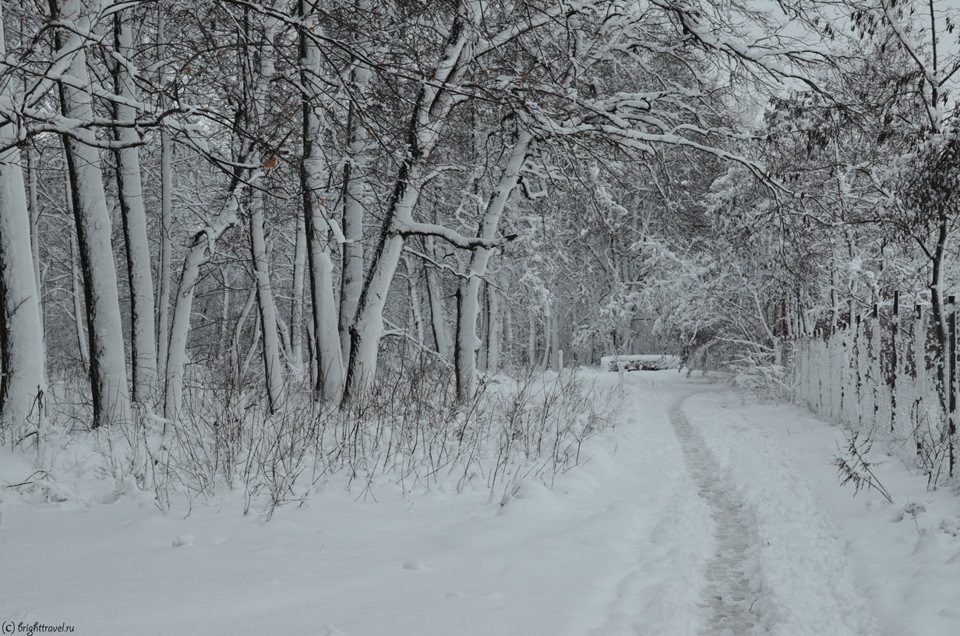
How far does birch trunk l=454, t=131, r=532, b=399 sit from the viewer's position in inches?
415

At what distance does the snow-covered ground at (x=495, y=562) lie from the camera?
9.87 feet

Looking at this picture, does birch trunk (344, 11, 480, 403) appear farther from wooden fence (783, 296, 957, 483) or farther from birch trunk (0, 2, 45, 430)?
wooden fence (783, 296, 957, 483)

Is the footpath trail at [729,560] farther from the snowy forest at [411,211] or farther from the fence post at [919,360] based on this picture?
the fence post at [919,360]

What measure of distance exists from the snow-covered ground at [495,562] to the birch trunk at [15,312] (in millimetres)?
874

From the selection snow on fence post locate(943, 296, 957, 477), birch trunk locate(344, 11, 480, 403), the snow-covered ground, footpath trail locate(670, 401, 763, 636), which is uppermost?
birch trunk locate(344, 11, 480, 403)

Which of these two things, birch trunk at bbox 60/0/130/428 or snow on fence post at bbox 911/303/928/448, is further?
birch trunk at bbox 60/0/130/428

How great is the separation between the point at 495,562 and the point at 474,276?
687cm

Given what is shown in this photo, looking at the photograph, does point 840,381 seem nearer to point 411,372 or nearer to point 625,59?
point 625,59

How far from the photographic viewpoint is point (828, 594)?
3.64m

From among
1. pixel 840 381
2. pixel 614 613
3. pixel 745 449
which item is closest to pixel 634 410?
pixel 840 381

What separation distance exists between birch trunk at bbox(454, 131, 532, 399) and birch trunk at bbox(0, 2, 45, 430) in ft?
18.3

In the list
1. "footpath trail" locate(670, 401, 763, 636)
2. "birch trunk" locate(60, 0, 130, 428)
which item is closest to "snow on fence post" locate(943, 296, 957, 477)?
"footpath trail" locate(670, 401, 763, 636)

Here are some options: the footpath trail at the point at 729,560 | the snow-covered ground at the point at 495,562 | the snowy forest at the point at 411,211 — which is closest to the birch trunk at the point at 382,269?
the snowy forest at the point at 411,211

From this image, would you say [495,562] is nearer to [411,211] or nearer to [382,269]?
[382,269]
